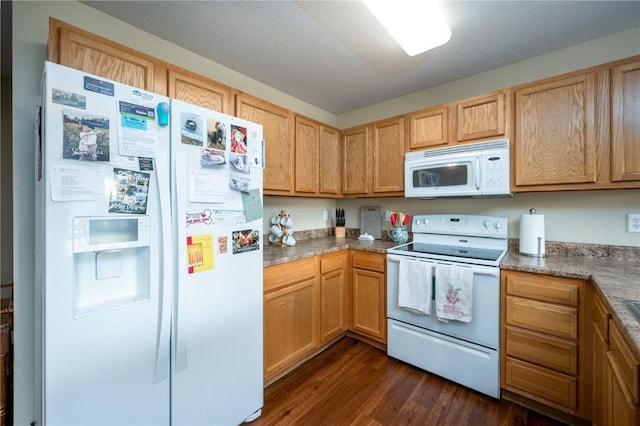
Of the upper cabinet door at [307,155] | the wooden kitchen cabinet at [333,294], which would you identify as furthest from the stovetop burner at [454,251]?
the upper cabinet door at [307,155]

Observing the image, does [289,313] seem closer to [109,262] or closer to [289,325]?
[289,325]

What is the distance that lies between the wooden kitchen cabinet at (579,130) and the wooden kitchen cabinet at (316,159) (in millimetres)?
1555

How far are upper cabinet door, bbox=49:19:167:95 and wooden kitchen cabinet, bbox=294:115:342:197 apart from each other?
1.15m

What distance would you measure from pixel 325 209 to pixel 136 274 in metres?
2.21

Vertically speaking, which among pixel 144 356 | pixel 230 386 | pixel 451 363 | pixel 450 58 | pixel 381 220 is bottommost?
pixel 451 363

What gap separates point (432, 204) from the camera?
2.54m

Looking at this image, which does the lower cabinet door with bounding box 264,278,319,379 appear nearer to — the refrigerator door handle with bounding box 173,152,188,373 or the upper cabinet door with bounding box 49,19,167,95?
the refrigerator door handle with bounding box 173,152,188,373

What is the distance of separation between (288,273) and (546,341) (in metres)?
1.64

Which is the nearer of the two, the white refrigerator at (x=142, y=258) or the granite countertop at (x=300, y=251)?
the white refrigerator at (x=142, y=258)

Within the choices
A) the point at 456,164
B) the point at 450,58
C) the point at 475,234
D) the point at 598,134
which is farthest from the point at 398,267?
the point at 450,58

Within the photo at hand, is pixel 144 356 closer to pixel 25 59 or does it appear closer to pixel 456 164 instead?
pixel 25 59

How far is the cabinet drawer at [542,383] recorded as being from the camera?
1.46m

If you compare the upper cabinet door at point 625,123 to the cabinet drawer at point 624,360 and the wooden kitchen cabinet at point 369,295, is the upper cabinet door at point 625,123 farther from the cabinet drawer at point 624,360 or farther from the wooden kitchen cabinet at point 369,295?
the wooden kitchen cabinet at point 369,295

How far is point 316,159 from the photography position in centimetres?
255
